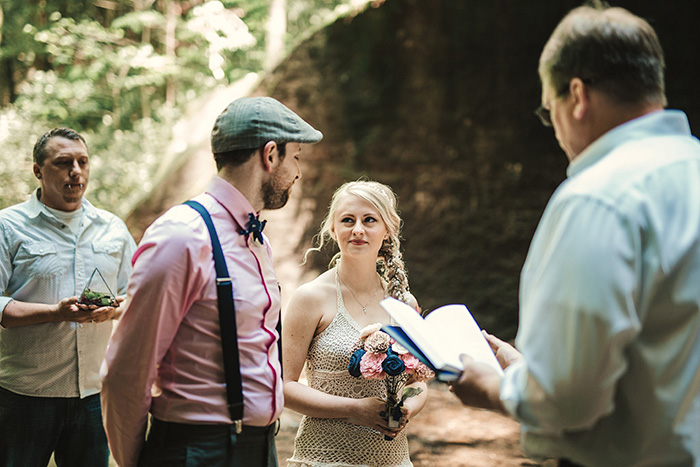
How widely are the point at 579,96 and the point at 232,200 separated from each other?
116 cm

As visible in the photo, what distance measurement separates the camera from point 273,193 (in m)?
2.23

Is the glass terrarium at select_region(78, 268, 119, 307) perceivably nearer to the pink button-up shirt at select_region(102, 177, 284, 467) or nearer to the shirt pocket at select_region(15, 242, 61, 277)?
the shirt pocket at select_region(15, 242, 61, 277)

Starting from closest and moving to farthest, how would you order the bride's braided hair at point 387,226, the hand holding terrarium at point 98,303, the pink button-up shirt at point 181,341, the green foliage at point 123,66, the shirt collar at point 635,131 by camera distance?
the shirt collar at point 635,131 < the pink button-up shirt at point 181,341 < the hand holding terrarium at point 98,303 < the bride's braided hair at point 387,226 < the green foliage at point 123,66

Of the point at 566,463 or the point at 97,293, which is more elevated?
the point at 97,293

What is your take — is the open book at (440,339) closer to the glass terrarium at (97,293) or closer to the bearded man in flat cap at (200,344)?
the bearded man in flat cap at (200,344)

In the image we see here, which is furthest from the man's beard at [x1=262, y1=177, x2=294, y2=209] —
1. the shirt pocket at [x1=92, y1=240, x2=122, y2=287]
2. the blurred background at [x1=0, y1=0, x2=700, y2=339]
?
the blurred background at [x1=0, y1=0, x2=700, y2=339]

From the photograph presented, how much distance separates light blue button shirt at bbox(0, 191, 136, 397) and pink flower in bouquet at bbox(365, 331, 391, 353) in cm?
145

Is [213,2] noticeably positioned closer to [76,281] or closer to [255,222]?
[76,281]

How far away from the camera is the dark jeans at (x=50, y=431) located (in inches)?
116

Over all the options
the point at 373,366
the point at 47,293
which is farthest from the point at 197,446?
the point at 47,293

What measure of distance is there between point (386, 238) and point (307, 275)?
228 inches

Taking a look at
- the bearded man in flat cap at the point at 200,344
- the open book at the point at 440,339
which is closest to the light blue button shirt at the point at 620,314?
the open book at the point at 440,339

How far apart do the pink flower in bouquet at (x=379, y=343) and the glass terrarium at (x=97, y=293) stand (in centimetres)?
127

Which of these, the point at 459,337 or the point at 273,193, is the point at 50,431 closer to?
the point at 273,193
